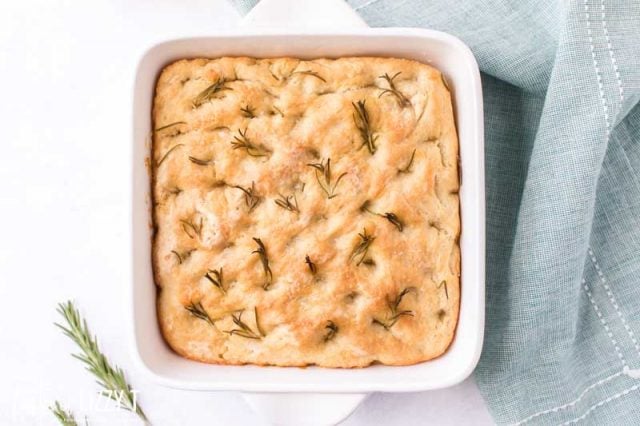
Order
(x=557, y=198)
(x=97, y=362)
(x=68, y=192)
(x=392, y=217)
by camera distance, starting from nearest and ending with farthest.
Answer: (x=392, y=217) → (x=557, y=198) → (x=97, y=362) → (x=68, y=192)

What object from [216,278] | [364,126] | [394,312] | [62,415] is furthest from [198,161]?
[62,415]

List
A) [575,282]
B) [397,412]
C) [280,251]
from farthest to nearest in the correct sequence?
[397,412] < [575,282] < [280,251]

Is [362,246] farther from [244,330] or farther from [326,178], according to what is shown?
[244,330]

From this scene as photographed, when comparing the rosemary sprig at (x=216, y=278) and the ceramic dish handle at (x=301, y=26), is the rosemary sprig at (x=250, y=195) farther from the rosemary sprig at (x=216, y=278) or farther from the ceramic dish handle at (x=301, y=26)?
the ceramic dish handle at (x=301, y=26)

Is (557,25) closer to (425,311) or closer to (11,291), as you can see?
(425,311)

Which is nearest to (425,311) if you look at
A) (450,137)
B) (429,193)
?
(429,193)

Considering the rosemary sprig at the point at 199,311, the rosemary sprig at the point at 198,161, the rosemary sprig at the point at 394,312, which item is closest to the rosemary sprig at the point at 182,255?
the rosemary sprig at the point at 199,311
